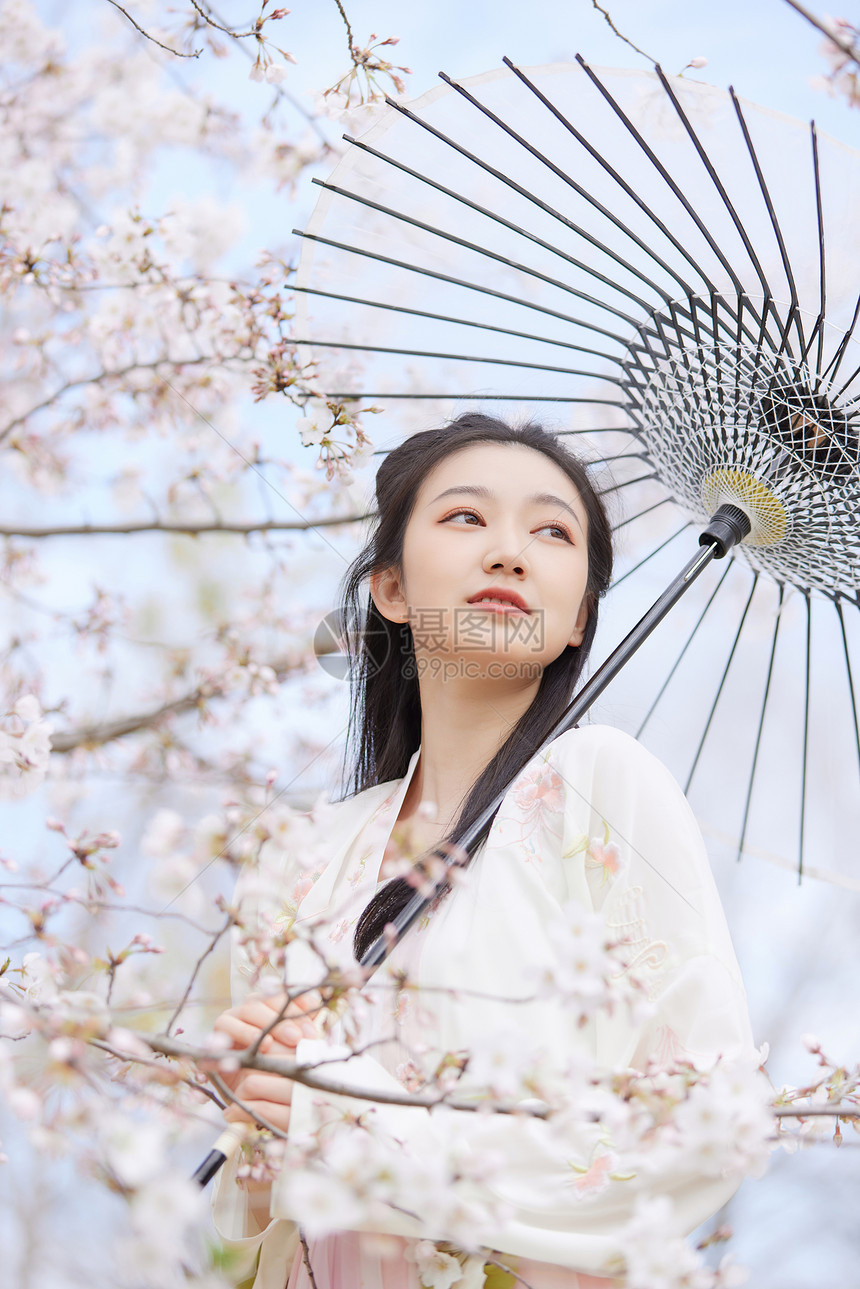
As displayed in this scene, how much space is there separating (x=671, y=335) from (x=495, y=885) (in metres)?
0.92

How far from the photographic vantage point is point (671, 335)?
1595 mm

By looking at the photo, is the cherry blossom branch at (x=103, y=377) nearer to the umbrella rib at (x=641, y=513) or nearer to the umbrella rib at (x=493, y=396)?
the umbrella rib at (x=493, y=396)

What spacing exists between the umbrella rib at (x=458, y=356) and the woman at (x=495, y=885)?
120mm

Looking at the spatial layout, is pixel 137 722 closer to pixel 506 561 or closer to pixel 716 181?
pixel 506 561

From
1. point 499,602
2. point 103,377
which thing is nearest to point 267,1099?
point 499,602

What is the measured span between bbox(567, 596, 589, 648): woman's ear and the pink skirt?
964 mm

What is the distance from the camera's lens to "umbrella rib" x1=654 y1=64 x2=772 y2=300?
143 centimetres

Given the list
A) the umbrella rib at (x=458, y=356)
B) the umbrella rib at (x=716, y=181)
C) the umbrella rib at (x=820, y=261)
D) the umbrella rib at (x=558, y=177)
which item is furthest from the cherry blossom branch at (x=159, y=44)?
the umbrella rib at (x=820, y=261)


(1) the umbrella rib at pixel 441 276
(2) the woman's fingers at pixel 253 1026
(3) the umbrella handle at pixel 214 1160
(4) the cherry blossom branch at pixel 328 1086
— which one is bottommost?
(3) the umbrella handle at pixel 214 1160

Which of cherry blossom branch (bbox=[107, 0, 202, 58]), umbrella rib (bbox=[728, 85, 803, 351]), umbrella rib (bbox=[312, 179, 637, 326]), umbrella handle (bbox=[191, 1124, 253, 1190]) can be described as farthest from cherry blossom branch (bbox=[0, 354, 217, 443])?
umbrella handle (bbox=[191, 1124, 253, 1190])

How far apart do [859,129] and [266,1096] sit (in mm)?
1468

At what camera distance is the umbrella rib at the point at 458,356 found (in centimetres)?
174

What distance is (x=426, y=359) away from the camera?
1825 millimetres

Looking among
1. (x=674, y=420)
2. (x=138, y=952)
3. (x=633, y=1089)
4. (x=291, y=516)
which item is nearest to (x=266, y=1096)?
(x=138, y=952)
